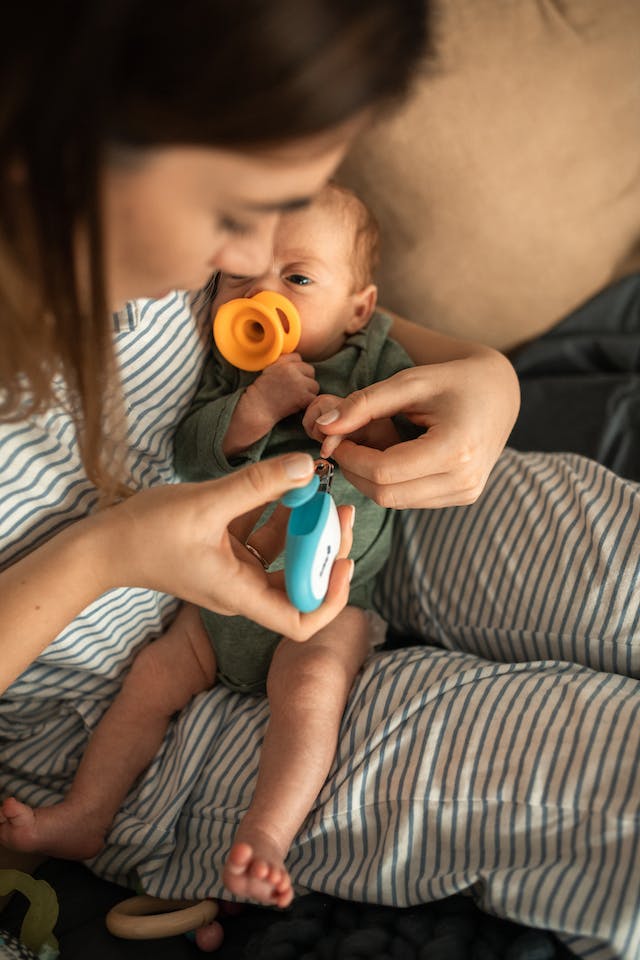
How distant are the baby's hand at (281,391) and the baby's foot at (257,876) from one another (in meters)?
0.49

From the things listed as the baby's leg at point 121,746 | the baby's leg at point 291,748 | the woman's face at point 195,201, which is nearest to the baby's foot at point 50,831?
the baby's leg at point 121,746

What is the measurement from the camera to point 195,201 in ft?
1.87

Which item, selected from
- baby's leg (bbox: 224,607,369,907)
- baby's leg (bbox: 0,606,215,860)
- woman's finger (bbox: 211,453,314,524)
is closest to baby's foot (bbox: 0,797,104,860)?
baby's leg (bbox: 0,606,215,860)

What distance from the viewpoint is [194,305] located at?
1.05 metres

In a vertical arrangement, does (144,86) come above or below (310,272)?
above

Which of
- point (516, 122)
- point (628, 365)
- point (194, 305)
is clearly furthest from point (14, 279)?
point (628, 365)

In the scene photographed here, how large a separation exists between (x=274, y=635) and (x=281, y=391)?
0.32 metres

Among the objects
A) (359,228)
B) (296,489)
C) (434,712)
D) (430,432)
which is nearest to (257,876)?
(434,712)

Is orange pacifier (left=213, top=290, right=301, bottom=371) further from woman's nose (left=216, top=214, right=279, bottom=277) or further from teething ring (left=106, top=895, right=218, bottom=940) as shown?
teething ring (left=106, top=895, right=218, bottom=940)

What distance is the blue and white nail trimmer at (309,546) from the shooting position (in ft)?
2.37

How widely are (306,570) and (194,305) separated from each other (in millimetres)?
478

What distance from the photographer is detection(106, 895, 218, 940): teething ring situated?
86 centimetres

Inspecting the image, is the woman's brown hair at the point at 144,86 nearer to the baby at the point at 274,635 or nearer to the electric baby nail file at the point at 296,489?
the electric baby nail file at the point at 296,489

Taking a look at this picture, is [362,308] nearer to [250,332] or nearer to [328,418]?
[250,332]
